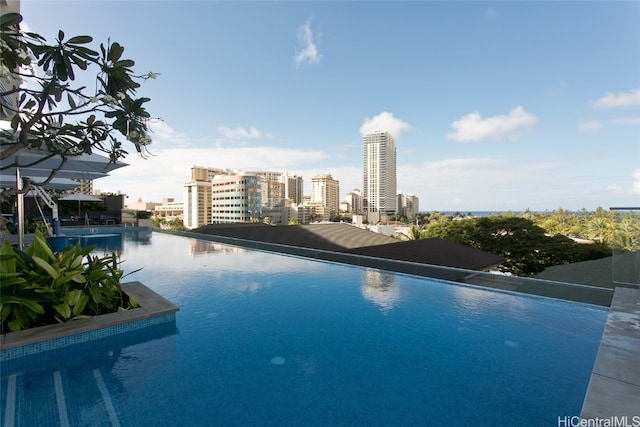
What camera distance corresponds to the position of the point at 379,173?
138 meters

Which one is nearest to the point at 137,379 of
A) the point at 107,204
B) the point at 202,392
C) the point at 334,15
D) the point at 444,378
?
the point at 202,392

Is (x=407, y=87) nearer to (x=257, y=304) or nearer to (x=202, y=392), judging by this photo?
(x=257, y=304)

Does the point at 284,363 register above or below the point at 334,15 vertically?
below

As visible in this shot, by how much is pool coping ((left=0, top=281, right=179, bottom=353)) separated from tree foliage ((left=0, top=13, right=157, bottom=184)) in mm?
1983

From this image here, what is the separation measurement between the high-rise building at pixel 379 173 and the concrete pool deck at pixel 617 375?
12926cm

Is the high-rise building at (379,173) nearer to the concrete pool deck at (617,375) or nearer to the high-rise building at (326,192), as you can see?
the high-rise building at (326,192)

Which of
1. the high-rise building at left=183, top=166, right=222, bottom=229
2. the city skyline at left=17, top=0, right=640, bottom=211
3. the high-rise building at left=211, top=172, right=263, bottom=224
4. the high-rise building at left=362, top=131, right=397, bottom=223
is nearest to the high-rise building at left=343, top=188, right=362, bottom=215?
the high-rise building at left=362, top=131, right=397, bottom=223

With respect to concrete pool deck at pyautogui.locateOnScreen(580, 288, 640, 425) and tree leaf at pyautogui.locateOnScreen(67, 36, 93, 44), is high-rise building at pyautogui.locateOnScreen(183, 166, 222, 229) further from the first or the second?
concrete pool deck at pyautogui.locateOnScreen(580, 288, 640, 425)

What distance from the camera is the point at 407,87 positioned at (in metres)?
23.5

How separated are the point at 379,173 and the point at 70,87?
456ft

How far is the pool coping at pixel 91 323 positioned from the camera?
3564 mm

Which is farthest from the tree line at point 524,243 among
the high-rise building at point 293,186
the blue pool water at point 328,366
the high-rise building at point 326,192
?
the high-rise building at point 293,186

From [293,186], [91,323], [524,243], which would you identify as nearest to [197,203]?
[293,186]

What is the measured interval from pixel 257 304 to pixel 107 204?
2781cm
